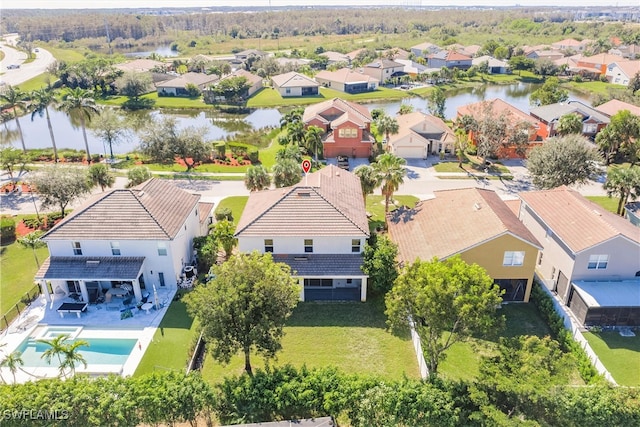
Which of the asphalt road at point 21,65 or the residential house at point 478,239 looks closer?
the residential house at point 478,239

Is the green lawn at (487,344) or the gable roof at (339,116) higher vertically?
the gable roof at (339,116)

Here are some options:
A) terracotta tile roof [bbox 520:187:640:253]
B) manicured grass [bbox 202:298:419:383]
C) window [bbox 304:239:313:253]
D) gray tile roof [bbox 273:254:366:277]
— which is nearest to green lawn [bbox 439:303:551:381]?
manicured grass [bbox 202:298:419:383]

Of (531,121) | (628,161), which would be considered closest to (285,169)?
(531,121)

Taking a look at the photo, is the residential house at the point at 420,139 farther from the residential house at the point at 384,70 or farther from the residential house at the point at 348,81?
the residential house at the point at 384,70

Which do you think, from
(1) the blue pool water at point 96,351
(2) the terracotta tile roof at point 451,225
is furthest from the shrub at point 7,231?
(2) the terracotta tile roof at point 451,225

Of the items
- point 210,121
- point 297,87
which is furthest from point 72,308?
point 297,87
